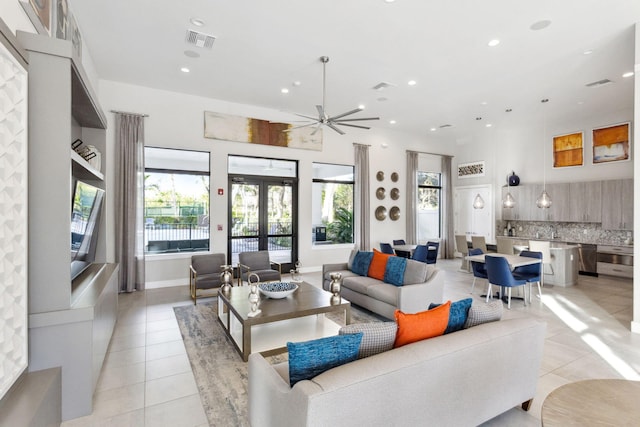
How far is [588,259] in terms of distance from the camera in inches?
299

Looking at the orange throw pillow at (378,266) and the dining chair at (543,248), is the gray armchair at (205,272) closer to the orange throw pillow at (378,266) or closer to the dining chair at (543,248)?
the orange throw pillow at (378,266)

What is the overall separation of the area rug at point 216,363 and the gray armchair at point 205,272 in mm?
488

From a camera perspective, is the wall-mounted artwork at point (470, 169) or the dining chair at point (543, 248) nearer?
the dining chair at point (543, 248)

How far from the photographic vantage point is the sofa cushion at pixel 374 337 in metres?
1.89

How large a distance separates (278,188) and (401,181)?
3.88m

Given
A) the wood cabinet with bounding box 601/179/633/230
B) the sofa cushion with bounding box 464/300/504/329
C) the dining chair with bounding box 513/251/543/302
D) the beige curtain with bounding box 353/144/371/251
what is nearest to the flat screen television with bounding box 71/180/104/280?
the sofa cushion with bounding box 464/300/504/329

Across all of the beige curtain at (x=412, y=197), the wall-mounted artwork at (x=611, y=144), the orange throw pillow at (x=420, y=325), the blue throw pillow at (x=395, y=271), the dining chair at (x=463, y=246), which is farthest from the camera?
the beige curtain at (x=412, y=197)

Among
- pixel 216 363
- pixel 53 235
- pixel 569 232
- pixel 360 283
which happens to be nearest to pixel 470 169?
pixel 569 232

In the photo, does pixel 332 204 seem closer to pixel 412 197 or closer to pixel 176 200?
pixel 412 197

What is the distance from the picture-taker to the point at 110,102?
19.3ft

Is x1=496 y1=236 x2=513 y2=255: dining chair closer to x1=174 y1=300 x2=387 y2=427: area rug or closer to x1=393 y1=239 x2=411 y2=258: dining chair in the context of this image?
x1=393 y1=239 x2=411 y2=258: dining chair

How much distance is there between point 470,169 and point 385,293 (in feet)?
25.3

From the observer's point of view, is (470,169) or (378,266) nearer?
(378,266)

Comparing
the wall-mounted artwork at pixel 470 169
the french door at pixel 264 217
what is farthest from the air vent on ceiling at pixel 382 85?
the wall-mounted artwork at pixel 470 169
